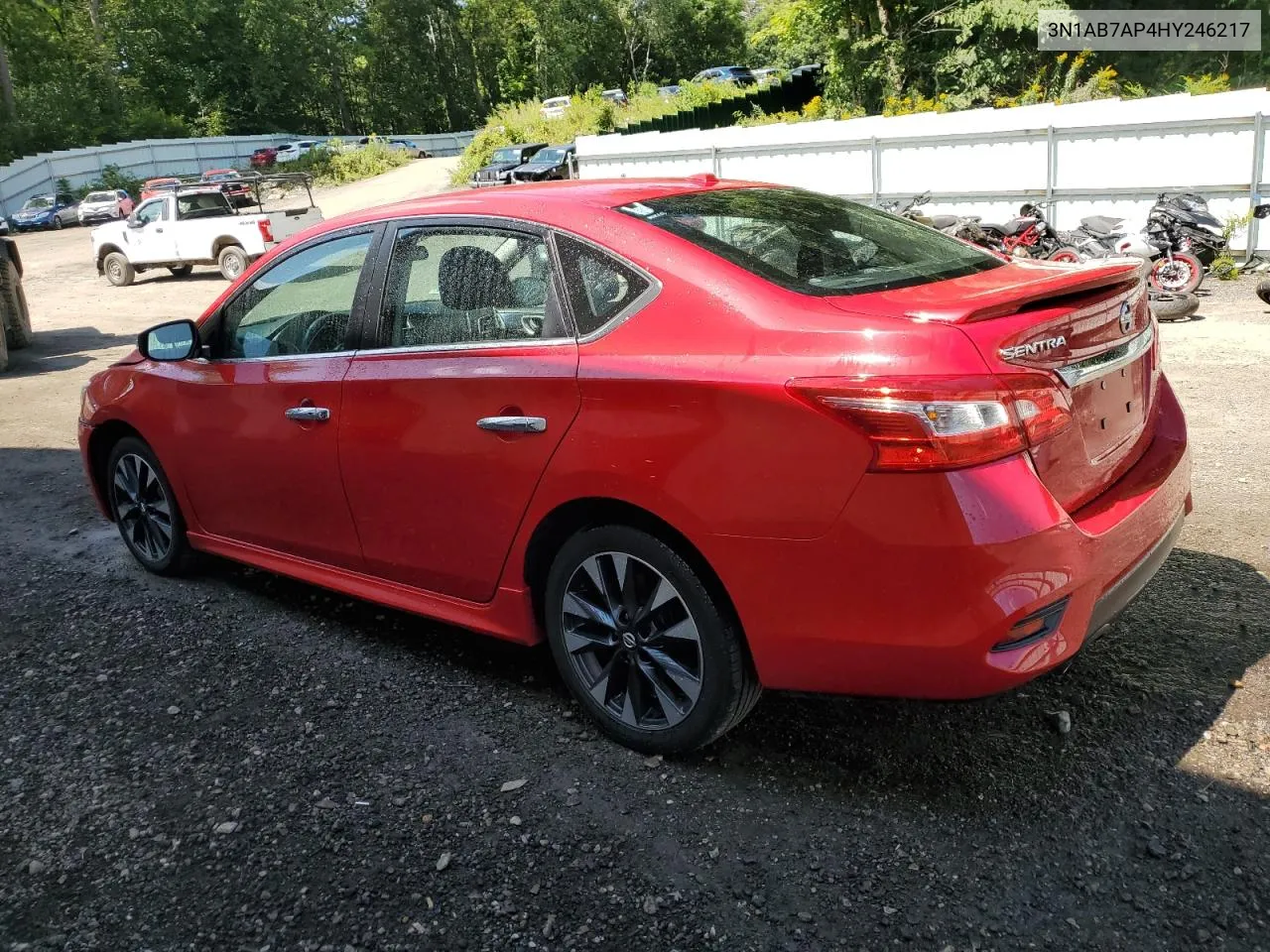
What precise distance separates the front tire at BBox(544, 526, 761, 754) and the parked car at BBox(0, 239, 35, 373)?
40.8ft

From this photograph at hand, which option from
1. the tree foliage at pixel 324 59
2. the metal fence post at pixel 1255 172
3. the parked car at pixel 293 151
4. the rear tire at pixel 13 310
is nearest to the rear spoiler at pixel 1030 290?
the metal fence post at pixel 1255 172

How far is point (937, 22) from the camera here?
25.7 metres

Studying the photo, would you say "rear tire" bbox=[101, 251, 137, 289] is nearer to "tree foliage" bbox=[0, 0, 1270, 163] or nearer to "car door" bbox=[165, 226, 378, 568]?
"car door" bbox=[165, 226, 378, 568]

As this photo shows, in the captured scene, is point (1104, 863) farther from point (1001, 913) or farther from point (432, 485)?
point (432, 485)

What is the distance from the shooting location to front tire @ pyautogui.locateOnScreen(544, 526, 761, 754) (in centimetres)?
292

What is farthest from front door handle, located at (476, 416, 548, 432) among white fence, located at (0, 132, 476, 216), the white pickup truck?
white fence, located at (0, 132, 476, 216)

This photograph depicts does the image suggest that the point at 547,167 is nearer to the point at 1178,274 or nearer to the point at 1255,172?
the point at 1255,172

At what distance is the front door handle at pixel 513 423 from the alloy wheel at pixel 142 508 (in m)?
2.22

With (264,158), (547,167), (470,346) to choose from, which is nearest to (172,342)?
(470,346)

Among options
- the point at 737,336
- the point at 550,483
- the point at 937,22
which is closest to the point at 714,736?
the point at 550,483

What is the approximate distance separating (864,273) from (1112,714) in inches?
58.9

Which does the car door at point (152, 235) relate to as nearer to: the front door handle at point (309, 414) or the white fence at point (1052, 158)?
the white fence at point (1052, 158)

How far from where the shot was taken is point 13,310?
13578 mm

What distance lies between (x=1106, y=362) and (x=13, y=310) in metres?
14.1
